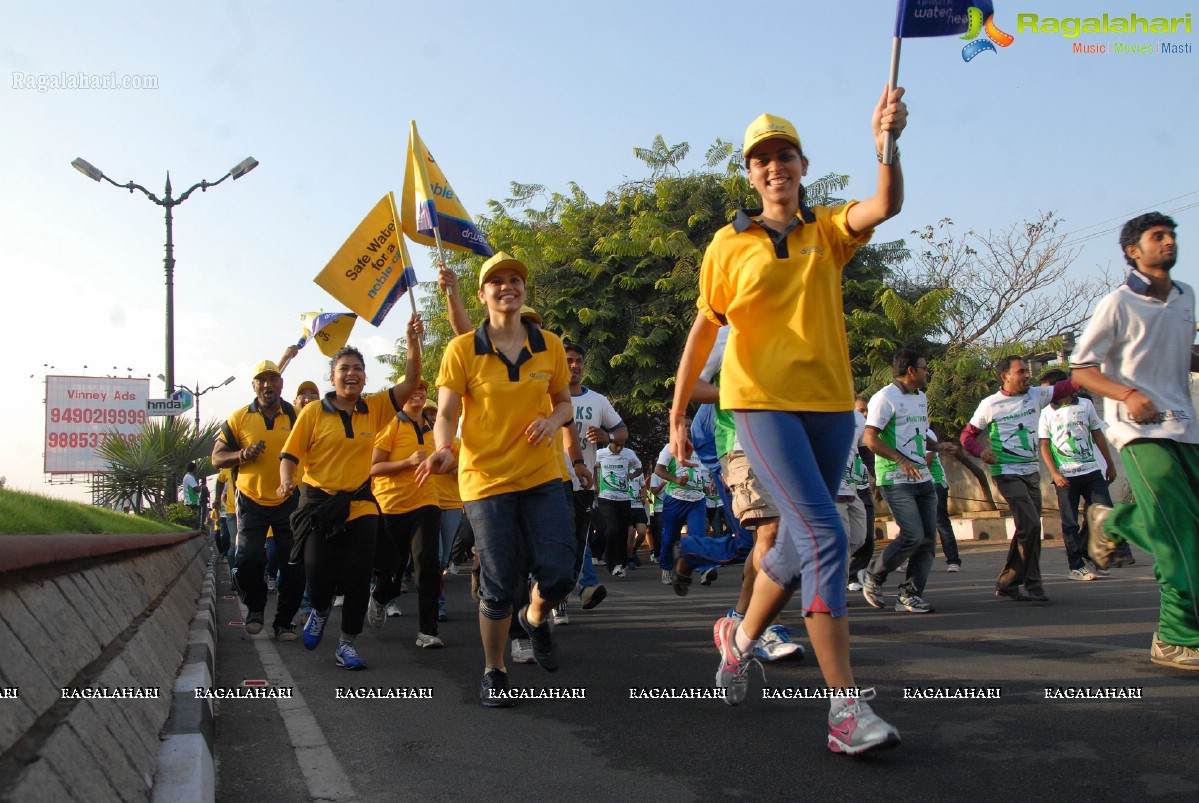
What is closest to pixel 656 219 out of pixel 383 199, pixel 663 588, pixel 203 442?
pixel 203 442

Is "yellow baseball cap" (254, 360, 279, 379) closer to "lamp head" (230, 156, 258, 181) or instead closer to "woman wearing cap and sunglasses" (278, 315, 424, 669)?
"woman wearing cap and sunglasses" (278, 315, 424, 669)

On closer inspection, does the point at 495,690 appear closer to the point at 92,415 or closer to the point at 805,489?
the point at 805,489

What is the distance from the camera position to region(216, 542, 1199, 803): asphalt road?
3451 millimetres

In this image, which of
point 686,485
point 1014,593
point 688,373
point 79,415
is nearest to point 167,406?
point 686,485

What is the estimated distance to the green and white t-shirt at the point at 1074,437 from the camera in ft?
34.1

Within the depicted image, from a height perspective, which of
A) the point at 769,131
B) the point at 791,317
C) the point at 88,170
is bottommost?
the point at 791,317

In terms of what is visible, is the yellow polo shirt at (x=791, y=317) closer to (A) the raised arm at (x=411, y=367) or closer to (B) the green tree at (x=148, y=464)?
(A) the raised arm at (x=411, y=367)

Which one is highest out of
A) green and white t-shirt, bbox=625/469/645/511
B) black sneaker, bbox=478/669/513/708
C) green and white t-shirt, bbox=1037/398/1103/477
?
green and white t-shirt, bbox=1037/398/1103/477

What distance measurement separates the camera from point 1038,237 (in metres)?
28.3

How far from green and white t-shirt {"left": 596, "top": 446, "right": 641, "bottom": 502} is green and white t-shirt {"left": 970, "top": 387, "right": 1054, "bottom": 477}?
728cm

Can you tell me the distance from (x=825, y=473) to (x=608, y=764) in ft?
4.30

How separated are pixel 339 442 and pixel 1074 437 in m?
6.93

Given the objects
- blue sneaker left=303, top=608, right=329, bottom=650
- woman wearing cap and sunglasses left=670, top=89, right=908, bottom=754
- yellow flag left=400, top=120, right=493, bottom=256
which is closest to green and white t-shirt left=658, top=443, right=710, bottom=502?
yellow flag left=400, top=120, right=493, bottom=256

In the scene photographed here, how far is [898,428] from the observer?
28.5 ft
